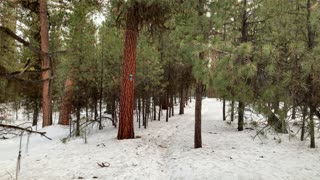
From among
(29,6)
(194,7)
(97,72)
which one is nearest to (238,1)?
(194,7)

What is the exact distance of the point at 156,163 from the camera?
25.6 feet

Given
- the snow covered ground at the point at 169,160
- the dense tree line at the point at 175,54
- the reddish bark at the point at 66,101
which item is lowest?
the snow covered ground at the point at 169,160

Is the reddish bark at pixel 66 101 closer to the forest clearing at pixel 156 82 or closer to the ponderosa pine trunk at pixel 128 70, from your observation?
the forest clearing at pixel 156 82

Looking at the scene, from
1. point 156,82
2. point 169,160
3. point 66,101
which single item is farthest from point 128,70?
point 66,101

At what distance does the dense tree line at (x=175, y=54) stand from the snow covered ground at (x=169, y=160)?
101 centimetres

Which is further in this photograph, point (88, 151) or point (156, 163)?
point (88, 151)

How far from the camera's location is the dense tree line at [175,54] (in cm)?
484

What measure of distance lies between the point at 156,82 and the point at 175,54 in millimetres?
4443

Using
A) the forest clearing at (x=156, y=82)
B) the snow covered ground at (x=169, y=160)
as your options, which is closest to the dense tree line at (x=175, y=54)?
the forest clearing at (x=156, y=82)

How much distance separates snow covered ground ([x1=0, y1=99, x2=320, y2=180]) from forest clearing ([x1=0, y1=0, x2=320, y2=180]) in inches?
1.6

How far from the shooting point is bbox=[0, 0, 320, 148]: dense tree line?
191 inches

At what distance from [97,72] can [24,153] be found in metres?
5.27

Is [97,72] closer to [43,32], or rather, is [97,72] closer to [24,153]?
[43,32]

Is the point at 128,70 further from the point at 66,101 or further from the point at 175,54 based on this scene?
Result: the point at 175,54
